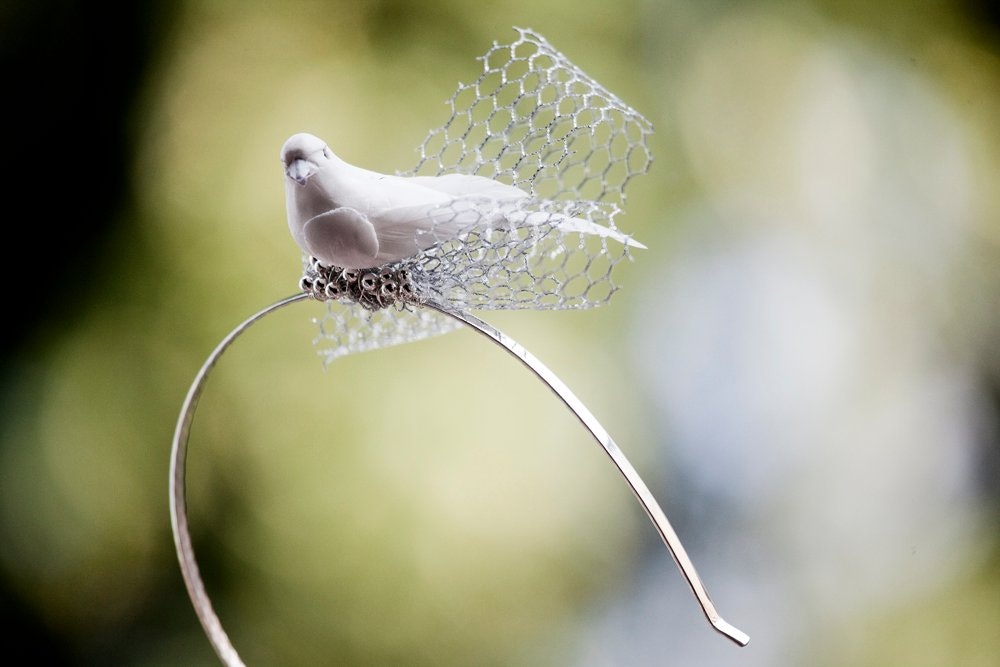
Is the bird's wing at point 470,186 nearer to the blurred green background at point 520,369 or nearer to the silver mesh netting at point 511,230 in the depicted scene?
the silver mesh netting at point 511,230

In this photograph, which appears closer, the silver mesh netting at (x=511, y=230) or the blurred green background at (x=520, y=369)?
the silver mesh netting at (x=511, y=230)

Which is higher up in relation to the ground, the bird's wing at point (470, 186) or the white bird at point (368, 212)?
the bird's wing at point (470, 186)

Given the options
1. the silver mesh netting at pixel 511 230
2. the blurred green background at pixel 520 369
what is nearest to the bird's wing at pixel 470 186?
the silver mesh netting at pixel 511 230

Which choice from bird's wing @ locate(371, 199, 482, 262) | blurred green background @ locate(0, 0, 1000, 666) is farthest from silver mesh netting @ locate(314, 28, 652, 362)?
blurred green background @ locate(0, 0, 1000, 666)

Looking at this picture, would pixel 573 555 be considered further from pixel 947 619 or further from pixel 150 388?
pixel 150 388

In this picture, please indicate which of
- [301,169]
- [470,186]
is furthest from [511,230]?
[301,169]

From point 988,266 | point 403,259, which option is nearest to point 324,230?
point 403,259

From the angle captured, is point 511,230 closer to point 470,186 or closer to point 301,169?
point 470,186

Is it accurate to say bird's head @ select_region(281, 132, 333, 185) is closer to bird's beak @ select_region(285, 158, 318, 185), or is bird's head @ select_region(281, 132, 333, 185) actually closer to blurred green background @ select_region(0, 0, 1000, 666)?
bird's beak @ select_region(285, 158, 318, 185)

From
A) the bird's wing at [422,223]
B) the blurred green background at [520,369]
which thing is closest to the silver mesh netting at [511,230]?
the bird's wing at [422,223]
